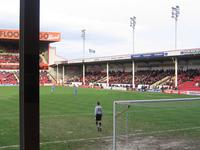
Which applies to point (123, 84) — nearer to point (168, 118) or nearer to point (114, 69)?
point (114, 69)

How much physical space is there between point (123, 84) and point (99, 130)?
194 ft

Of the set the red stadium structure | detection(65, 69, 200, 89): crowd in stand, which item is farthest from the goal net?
the red stadium structure

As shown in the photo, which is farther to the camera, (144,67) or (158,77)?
(144,67)

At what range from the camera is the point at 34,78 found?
4215mm

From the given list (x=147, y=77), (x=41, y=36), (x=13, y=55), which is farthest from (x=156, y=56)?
(x=13, y=55)

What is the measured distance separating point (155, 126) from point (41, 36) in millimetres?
89870

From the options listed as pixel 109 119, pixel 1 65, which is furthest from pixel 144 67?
pixel 109 119

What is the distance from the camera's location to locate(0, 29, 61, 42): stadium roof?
4030 inches

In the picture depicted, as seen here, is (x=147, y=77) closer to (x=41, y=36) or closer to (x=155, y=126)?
(x=41, y=36)

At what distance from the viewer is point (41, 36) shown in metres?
106

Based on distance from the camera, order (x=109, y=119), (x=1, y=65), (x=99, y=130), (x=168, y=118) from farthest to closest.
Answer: (x=1, y=65) → (x=109, y=119) → (x=168, y=118) → (x=99, y=130)

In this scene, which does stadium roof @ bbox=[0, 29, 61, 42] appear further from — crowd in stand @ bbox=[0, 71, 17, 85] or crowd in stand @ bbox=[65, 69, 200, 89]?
crowd in stand @ bbox=[65, 69, 200, 89]

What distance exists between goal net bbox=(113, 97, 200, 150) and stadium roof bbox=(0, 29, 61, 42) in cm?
8495

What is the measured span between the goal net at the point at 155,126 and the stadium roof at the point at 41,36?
84947 mm
